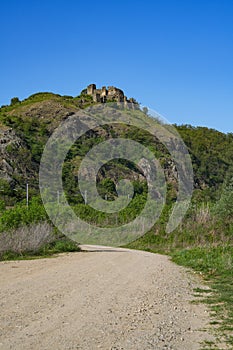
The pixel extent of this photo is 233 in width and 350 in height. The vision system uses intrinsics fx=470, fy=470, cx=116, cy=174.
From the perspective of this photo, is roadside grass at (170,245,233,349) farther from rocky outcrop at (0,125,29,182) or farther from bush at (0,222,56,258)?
rocky outcrop at (0,125,29,182)

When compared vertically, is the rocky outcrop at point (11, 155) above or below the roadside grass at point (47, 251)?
above

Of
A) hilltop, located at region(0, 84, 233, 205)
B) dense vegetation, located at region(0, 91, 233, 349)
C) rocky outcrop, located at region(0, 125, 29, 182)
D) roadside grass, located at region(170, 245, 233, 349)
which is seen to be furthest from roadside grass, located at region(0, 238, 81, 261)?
rocky outcrop, located at region(0, 125, 29, 182)

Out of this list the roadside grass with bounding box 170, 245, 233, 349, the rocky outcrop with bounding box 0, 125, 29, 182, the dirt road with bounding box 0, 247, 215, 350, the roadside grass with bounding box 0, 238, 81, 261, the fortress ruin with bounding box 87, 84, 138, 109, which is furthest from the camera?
the fortress ruin with bounding box 87, 84, 138, 109

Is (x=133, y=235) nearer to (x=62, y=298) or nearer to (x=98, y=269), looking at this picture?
(x=98, y=269)

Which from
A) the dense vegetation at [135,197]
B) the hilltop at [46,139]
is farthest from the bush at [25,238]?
the hilltop at [46,139]

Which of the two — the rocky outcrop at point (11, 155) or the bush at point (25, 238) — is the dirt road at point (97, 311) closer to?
the bush at point (25, 238)

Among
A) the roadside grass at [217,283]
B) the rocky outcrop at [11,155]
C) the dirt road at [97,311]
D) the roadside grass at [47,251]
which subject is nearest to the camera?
the dirt road at [97,311]

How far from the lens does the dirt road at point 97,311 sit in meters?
5.75

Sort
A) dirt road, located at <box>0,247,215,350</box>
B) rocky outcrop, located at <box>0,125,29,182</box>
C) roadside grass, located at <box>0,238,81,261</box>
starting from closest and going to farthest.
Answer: dirt road, located at <box>0,247,215,350</box>
roadside grass, located at <box>0,238,81,261</box>
rocky outcrop, located at <box>0,125,29,182</box>

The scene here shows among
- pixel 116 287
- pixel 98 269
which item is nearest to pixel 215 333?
pixel 116 287

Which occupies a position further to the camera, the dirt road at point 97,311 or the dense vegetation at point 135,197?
the dense vegetation at point 135,197

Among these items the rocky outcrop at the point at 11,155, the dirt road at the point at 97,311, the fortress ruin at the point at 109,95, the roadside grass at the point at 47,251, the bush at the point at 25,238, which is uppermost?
the fortress ruin at the point at 109,95

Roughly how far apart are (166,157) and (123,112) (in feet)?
28.3

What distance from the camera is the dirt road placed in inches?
227
